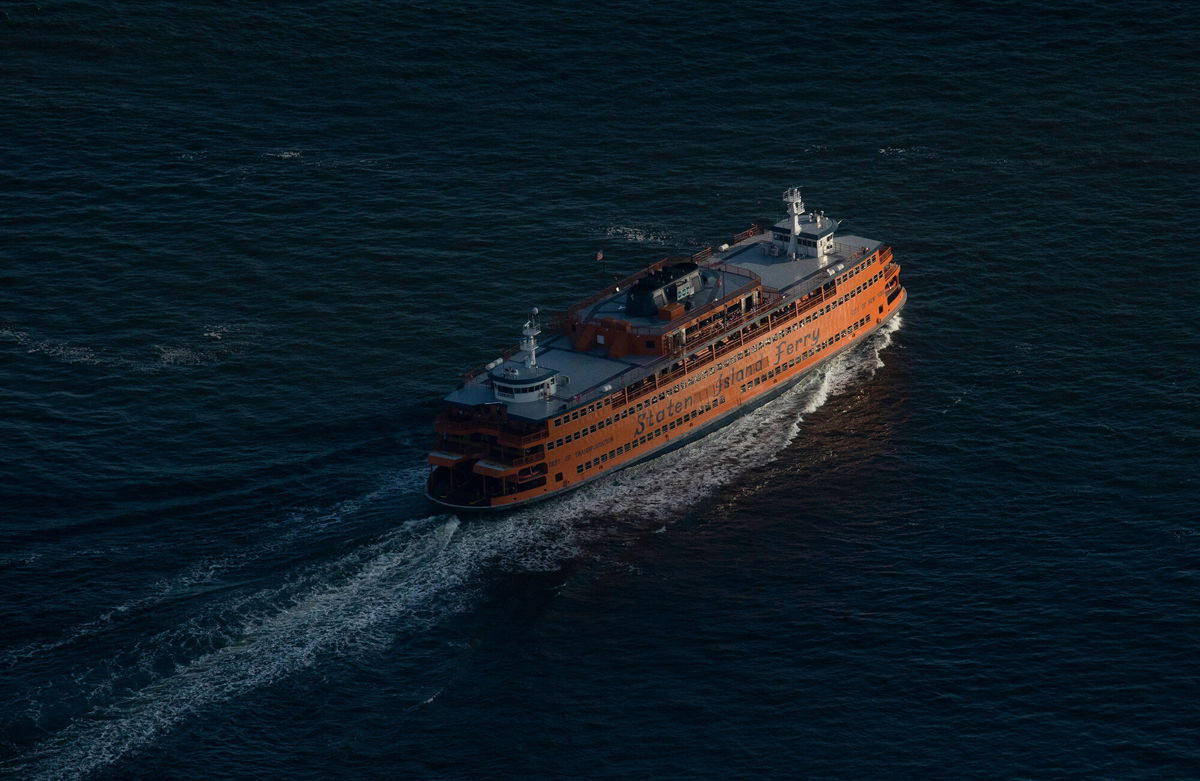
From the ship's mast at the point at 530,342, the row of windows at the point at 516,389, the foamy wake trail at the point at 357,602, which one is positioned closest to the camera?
the foamy wake trail at the point at 357,602

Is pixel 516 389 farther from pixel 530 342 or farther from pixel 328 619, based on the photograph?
pixel 328 619

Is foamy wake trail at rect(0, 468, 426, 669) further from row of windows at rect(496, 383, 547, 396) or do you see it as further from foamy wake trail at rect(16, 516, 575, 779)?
row of windows at rect(496, 383, 547, 396)

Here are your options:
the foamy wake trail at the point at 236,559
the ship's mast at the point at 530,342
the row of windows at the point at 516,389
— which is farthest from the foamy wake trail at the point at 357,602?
the ship's mast at the point at 530,342

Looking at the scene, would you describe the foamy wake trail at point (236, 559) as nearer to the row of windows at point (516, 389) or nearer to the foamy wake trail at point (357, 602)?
the foamy wake trail at point (357, 602)

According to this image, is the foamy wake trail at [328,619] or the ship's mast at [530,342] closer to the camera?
the foamy wake trail at [328,619]

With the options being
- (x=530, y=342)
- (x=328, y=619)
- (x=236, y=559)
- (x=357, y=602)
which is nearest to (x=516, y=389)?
(x=530, y=342)

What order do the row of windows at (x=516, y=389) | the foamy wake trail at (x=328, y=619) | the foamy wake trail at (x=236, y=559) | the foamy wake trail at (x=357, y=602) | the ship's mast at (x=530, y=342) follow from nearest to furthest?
the foamy wake trail at (x=328, y=619)
the foamy wake trail at (x=357, y=602)
the foamy wake trail at (x=236, y=559)
the row of windows at (x=516, y=389)
the ship's mast at (x=530, y=342)

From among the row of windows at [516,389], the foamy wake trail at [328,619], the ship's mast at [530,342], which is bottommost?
the foamy wake trail at [328,619]

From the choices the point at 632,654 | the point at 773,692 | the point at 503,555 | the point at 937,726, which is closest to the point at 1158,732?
the point at 937,726
